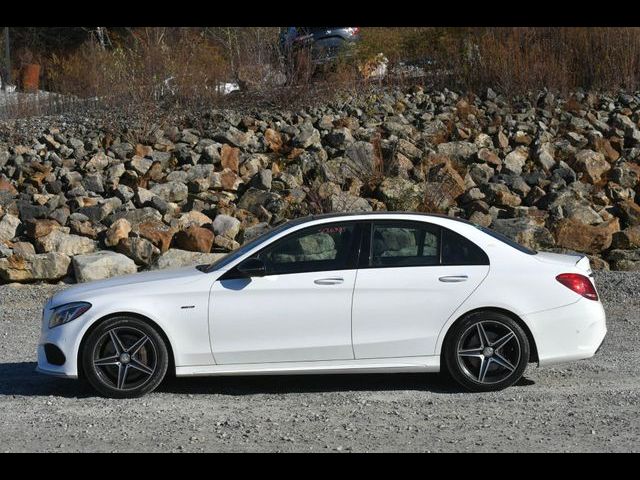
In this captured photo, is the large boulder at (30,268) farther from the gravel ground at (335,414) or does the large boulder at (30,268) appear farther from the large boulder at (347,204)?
the gravel ground at (335,414)

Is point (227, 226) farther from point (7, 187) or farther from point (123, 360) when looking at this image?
point (123, 360)

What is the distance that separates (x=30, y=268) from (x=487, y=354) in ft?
26.9

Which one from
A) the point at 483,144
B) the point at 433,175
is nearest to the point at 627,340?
the point at 433,175

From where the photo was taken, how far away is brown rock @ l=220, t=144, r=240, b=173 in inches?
776

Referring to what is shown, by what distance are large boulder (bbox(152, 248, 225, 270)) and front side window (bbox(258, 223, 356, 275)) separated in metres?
6.05

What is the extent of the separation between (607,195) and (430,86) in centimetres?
670

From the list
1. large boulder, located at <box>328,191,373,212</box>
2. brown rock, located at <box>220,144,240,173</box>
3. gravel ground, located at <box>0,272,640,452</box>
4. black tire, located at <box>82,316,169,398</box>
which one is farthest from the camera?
brown rock, located at <box>220,144,240,173</box>

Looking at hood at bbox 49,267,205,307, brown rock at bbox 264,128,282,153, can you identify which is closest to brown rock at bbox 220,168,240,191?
brown rock at bbox 264,128,282,153

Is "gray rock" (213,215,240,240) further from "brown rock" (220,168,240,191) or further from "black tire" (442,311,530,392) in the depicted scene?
"black tire" (442,311,530,392)

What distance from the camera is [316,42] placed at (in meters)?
24.7

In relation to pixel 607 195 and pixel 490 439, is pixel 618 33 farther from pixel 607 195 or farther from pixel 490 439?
pixel 490 439

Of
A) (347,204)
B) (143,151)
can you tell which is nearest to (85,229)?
(347,204)

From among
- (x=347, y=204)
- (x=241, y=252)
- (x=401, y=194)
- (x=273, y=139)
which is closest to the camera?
(x=241, y=252)

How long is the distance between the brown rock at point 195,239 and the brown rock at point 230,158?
4077 millimetres
